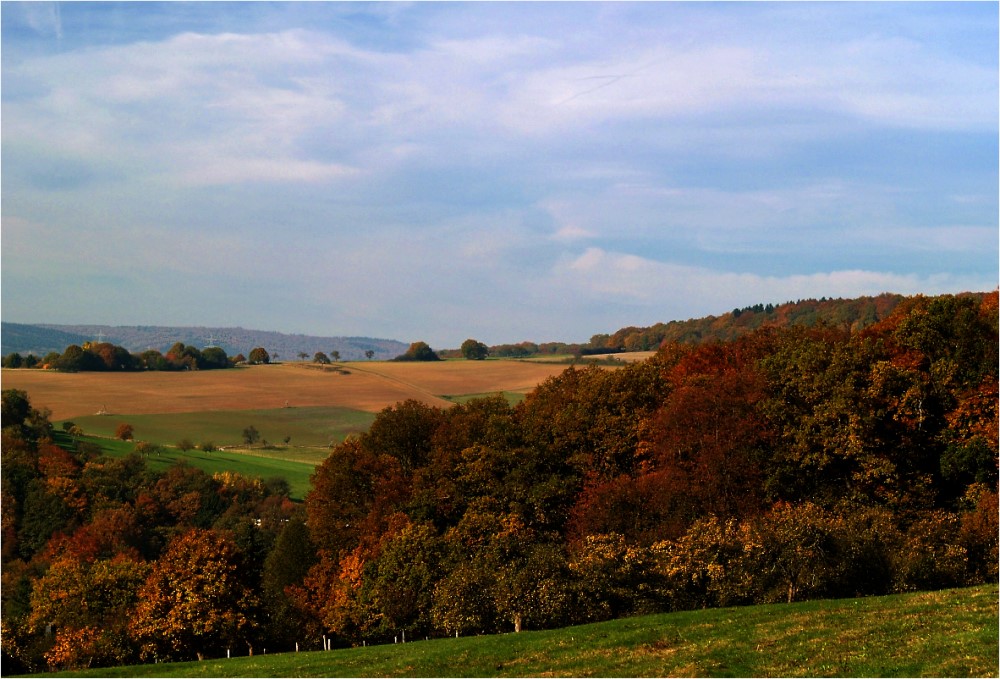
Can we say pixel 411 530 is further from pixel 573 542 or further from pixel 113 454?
pixel 113 454

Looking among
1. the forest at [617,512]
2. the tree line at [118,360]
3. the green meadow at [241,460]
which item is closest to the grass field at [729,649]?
the forest at [617,512]

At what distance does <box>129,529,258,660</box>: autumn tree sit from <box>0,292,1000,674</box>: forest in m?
0.13

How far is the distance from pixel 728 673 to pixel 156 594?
37.8 m

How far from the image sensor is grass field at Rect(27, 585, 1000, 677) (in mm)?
23406

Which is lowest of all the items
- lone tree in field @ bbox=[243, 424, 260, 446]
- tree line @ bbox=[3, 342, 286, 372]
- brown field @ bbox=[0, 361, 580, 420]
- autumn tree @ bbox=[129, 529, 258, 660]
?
autumn tree @ bbox=[129, 529, 258, 660]

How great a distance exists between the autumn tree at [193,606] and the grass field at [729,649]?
1671cm

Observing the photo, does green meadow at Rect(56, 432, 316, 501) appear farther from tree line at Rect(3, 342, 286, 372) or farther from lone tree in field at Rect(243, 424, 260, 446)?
tree line at Rect(3, 342, 286, 372)

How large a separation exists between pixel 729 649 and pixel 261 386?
130971 millimetres

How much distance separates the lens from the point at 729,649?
26.6 meters

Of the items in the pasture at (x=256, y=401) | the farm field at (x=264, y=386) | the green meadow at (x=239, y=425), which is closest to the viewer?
the pasture at (x=256, y=401)

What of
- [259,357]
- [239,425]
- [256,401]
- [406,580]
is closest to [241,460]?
[239,425]

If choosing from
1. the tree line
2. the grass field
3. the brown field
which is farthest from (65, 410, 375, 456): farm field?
the grass field

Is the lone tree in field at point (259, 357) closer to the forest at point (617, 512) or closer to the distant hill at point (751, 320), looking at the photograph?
the distant hill at point (751, 320)

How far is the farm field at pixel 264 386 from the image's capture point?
452 ft
